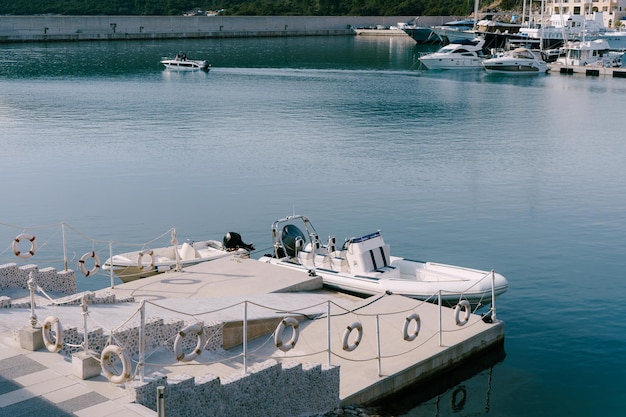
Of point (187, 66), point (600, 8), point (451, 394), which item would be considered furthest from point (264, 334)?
point (600, 8)

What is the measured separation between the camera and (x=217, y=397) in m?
16.4

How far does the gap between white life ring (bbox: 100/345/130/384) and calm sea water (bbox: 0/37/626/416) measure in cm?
731

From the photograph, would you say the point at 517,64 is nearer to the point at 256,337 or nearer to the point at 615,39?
the point at 615,39

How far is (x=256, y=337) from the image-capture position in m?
22.2

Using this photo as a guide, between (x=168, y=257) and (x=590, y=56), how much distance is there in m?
106

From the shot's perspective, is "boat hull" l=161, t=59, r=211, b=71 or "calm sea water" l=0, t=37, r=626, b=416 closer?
"calm sea water" l=0, t=37, r=626, b=416

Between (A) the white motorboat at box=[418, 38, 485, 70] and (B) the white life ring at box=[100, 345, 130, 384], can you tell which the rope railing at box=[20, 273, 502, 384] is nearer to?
(B) the white life ring at box=[100, 345, 130, 384]

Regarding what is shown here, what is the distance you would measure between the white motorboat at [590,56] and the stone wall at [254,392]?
111 m

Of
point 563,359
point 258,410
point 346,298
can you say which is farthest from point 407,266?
point 258,410

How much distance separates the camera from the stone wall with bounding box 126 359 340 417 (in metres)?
15.7

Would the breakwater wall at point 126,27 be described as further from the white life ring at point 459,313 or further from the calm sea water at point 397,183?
the white life ring at point 459,313

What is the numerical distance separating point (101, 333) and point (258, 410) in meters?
3.77

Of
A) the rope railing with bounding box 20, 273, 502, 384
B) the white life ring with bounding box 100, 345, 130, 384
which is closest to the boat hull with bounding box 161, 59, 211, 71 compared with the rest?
the rope railing with bounding box 20, 273, 502, 384

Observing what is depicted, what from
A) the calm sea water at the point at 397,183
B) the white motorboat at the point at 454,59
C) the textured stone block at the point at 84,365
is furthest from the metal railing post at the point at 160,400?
the white motorboat at the point at 454,59
